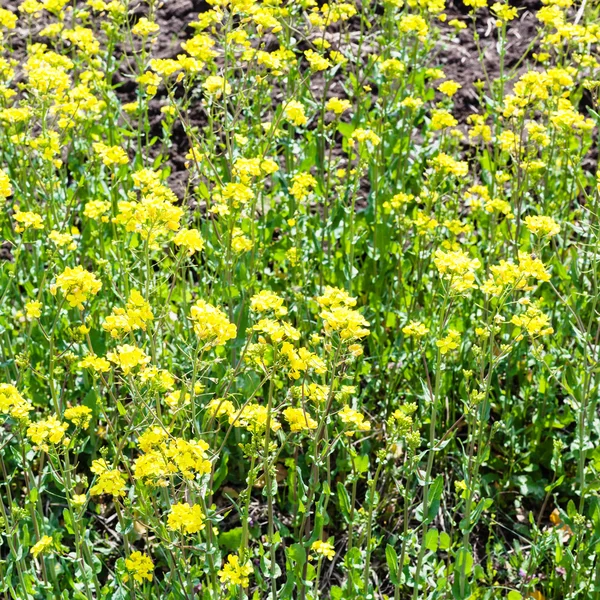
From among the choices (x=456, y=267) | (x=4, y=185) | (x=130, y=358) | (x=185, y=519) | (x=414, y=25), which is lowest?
(x=185, y=519)

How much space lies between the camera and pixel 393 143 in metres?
5.15

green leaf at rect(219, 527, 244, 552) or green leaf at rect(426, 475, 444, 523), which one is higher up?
green leaf at rect(426, 475, 444, 523)

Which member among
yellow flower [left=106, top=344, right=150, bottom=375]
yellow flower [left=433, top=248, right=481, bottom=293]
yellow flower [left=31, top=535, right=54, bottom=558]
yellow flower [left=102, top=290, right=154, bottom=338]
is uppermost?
yellow flower [left=433, top=248, right=481, bottom=293]

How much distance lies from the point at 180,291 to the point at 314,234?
0.72 m

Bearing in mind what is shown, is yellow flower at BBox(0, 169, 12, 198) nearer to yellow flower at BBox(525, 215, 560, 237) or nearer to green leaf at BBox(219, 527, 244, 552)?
green leaf at BBox(219, 527, 244, 552)

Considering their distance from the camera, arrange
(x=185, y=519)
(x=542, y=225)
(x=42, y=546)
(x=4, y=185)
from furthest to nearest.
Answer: (x=4, y=185)
(x=542, y=225)
(x=42, y=546)
(x=185, y=519)

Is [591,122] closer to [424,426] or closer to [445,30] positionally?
[424,426]

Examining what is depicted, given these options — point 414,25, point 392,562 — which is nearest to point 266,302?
point 392,562

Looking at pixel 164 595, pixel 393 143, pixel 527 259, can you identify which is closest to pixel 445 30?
pixel 393 143

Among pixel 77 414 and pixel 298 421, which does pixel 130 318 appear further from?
pixel 298 421

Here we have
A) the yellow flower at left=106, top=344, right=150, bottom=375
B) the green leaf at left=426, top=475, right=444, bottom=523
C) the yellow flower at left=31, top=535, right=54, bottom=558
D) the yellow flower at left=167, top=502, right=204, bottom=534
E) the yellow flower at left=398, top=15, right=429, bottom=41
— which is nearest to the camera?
the yellow flower at left=167, top=502, right=204, bottom=534

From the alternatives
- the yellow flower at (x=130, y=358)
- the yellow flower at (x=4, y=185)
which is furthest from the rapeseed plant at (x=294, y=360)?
the yellow flower at (x=4, y=185)

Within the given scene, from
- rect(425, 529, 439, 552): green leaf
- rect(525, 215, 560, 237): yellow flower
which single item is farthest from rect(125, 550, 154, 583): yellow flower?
rect(525, 215, 560, 237): yellow flower

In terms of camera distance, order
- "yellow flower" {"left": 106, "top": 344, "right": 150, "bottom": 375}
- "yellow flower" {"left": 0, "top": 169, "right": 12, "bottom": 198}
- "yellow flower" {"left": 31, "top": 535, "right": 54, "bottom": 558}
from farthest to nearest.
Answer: "yellow flower" {"left": 0, "top": 169, "right": 12, "bottom": 198} < "yellow flower" {"left": 31, "top": 535, "right": 54, "bottom": 558} < "yellow flower" {"left": 106, "top": 344, "right": 150, "bottom": 375}
